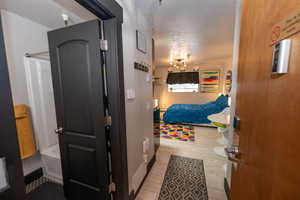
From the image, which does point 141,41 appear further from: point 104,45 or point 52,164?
point 52,164

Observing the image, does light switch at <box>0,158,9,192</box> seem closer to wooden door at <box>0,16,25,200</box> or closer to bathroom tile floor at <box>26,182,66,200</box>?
wooden door at <box>0,16,25,200</box>

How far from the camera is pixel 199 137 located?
3328mm

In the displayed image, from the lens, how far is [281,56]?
0.42 meters

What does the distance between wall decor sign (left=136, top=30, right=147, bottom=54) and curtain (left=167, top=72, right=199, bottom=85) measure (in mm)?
4854

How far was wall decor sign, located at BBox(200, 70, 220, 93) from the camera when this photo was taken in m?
5.85

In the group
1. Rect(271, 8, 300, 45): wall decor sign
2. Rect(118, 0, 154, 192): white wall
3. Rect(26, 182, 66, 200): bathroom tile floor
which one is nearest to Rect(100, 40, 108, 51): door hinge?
Rect(118, 0, 154, 192): white wall

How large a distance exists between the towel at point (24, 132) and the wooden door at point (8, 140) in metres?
1.66

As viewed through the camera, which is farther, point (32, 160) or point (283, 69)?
point (32, 160)

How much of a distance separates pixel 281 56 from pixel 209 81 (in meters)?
6.17

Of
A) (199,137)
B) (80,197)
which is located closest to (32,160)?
(80,197)

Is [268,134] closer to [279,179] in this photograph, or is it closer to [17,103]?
[279,179]

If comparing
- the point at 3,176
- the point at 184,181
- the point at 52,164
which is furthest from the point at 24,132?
the point at 184,181

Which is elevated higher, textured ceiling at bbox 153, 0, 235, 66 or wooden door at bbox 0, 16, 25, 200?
textured ceiling at bbox 153, 0, 235, 66

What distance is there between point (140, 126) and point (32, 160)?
5.83 ft
